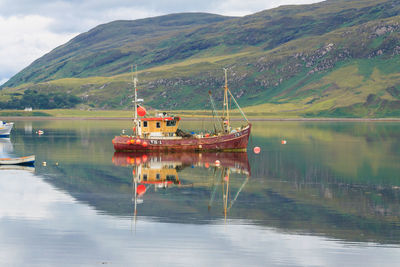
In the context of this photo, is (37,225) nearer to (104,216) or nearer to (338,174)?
(104,216)

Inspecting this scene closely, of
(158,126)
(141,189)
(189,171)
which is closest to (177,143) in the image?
(158,126)

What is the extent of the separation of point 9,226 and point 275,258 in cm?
1980

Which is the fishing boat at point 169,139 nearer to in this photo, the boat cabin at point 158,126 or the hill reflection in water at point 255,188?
the boat cabin at point 158,126

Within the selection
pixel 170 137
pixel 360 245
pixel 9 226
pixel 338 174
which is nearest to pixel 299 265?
pixel 360 245

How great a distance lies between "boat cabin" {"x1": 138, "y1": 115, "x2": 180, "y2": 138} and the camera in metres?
95.2

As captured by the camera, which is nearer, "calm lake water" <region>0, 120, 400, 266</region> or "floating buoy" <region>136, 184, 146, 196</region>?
"calm lake water" <region>0, 120, 400, 266</region>

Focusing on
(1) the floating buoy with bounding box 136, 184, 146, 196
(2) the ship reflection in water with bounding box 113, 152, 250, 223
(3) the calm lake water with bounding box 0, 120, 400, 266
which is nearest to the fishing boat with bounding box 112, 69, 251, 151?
(2) the ship reflection in water with bounding box 113, 152, 250, 223

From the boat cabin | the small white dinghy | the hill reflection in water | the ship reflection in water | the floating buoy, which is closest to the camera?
the hill reflection in water

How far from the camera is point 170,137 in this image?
9525cm

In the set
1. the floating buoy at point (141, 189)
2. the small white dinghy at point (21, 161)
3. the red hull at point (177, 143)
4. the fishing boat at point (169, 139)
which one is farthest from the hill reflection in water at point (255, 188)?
the fishing boat at point (169, 139)

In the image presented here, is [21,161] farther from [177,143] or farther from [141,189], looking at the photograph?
[177,143]

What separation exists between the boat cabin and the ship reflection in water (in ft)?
14.3

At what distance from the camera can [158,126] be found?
314ft

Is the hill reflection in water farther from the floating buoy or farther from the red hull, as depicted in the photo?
the red hull
